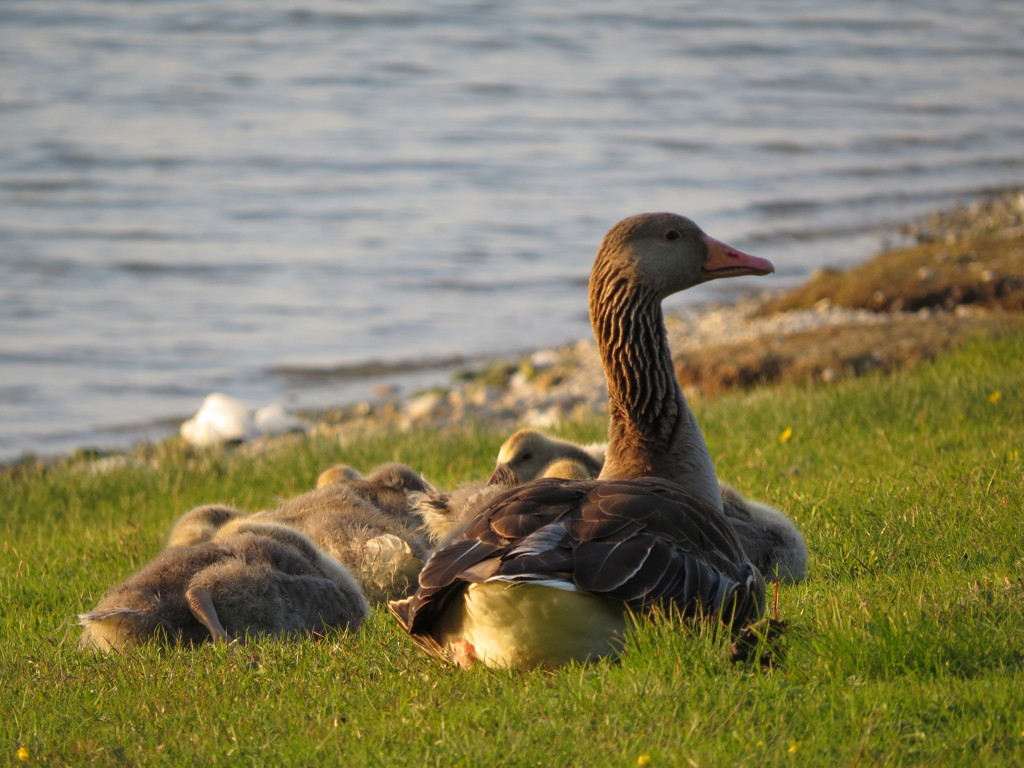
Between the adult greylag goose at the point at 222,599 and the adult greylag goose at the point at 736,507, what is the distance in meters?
1.06

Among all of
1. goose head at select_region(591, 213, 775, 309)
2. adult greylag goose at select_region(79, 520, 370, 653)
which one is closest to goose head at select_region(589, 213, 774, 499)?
goose head at select_region(591, 213, 775, 309)

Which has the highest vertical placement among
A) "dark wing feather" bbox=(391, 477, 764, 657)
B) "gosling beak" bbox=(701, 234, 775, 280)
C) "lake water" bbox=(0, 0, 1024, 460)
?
"gosling beak" bbox=(701, 234, 775, 280)

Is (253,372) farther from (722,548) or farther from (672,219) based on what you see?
(722,548)

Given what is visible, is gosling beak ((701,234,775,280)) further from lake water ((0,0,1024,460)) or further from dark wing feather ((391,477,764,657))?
lake water ((0,0,1024,460))

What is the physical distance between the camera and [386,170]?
30.2 m

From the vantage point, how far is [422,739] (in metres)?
4.01

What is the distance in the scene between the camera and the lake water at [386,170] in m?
19.0

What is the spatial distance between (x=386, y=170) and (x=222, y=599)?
25.2 metres

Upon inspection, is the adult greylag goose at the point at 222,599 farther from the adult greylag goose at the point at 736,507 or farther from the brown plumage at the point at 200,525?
the adult greylag goose at the point at 736,507

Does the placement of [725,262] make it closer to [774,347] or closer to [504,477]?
[504,477]

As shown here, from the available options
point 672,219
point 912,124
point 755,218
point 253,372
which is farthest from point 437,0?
point 672,219

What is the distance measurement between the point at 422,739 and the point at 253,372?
14.6m

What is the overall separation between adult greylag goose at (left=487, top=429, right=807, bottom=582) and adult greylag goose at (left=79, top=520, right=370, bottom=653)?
41.6 inches

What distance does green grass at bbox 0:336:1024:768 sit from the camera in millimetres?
3834
